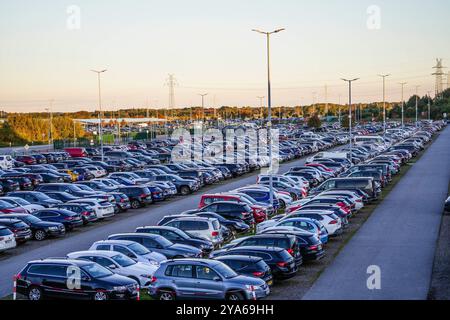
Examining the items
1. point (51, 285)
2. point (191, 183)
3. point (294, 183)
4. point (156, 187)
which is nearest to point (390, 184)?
point (294, 183)

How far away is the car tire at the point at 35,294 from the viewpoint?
18.7 meters

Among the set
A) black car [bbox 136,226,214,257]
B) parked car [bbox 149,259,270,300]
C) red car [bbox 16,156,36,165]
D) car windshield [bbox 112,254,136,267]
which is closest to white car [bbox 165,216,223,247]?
black car [bbox 136,226,214,257]

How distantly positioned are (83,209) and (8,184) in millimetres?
15135

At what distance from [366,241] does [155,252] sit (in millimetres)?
8503

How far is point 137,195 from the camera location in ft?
129

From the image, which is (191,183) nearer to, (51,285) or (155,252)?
(155,252)

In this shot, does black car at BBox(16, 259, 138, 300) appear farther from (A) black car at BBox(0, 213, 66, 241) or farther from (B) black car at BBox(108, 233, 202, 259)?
(A) black car at BBox(0, 213, 66, 241)

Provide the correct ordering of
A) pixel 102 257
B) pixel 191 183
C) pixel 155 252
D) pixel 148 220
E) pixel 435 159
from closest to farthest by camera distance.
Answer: pixel 102 257 → pixel 155 252 → pixel 148 220 → pixel 191 183 → pixel 435 159

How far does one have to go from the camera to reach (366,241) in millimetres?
27328

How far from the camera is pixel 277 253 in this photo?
69.5 ft

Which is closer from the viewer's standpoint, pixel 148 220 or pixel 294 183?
pixel 148 220

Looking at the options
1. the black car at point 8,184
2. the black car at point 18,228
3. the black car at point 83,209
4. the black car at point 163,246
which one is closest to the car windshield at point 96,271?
the black car at point 163,246

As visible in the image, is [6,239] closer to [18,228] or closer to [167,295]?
[18,228]
